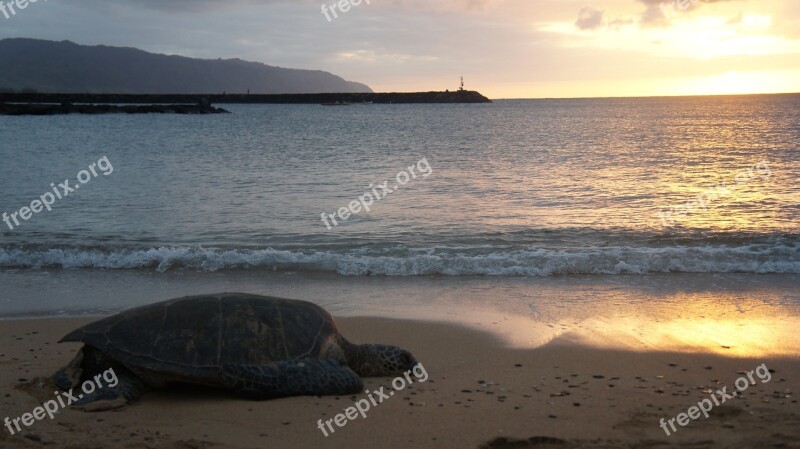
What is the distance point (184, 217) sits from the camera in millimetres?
16781

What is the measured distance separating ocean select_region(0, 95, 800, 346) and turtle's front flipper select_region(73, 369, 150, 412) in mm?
3512

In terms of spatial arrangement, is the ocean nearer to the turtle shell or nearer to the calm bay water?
the calm bay water

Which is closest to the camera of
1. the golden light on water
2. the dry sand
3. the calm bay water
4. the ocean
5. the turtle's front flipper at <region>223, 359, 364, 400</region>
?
the dry sand

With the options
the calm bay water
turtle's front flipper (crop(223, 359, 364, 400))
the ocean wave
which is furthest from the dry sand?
the calm bay water

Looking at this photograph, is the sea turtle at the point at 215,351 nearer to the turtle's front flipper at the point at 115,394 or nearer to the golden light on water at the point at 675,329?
the turtle's front flipper at the point at 115,394

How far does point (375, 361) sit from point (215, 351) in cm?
140

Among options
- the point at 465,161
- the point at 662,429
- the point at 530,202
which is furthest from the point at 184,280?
the point at 465,161

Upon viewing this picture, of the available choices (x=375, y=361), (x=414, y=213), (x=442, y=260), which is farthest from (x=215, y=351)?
(x=414, y=213)

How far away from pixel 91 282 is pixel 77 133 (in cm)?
4364

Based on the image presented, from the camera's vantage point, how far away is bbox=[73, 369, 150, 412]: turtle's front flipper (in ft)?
18.1

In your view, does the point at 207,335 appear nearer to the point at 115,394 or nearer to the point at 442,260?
the point at 115,394

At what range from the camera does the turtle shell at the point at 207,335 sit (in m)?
5.74

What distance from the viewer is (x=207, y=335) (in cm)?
584

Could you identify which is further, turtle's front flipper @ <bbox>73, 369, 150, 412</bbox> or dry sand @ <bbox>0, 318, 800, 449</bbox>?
turtle's front flipper @ <bbox>73, 369, 150, 412</bbox>
